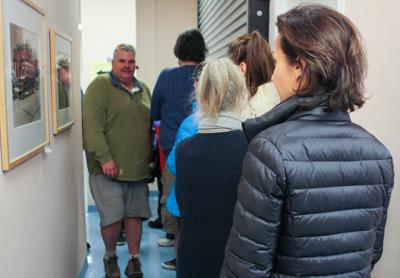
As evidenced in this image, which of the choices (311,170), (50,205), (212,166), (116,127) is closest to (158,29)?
(116,127)

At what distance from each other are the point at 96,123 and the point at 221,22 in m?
1.62

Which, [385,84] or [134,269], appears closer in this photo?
[385,84]

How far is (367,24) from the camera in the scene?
1.84m

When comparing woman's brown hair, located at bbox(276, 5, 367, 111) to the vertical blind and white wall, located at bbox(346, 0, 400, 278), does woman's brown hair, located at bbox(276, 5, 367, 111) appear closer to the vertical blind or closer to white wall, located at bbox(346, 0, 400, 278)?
white wall, located at bbox(346, 0, 400, 278)

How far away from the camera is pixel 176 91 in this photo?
3064 millimetres

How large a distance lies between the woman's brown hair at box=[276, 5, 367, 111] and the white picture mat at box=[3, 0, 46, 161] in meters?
0.97

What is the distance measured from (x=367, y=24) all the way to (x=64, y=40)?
5.61ft

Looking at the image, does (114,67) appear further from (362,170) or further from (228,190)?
(362,170)

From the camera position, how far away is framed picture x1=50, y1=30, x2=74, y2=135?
231cm

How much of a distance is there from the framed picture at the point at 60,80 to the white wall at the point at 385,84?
145cm

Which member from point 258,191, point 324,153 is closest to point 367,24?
point 324,153

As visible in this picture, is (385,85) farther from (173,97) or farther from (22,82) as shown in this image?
(173,97)

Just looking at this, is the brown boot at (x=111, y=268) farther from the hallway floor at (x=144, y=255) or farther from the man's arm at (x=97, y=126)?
the man's arm at (x=97, y=126)

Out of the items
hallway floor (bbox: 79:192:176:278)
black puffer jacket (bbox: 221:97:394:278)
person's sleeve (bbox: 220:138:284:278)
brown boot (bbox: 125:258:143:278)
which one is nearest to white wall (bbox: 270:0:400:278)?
black puffer jacket (bbox: 221:97:394:278)
